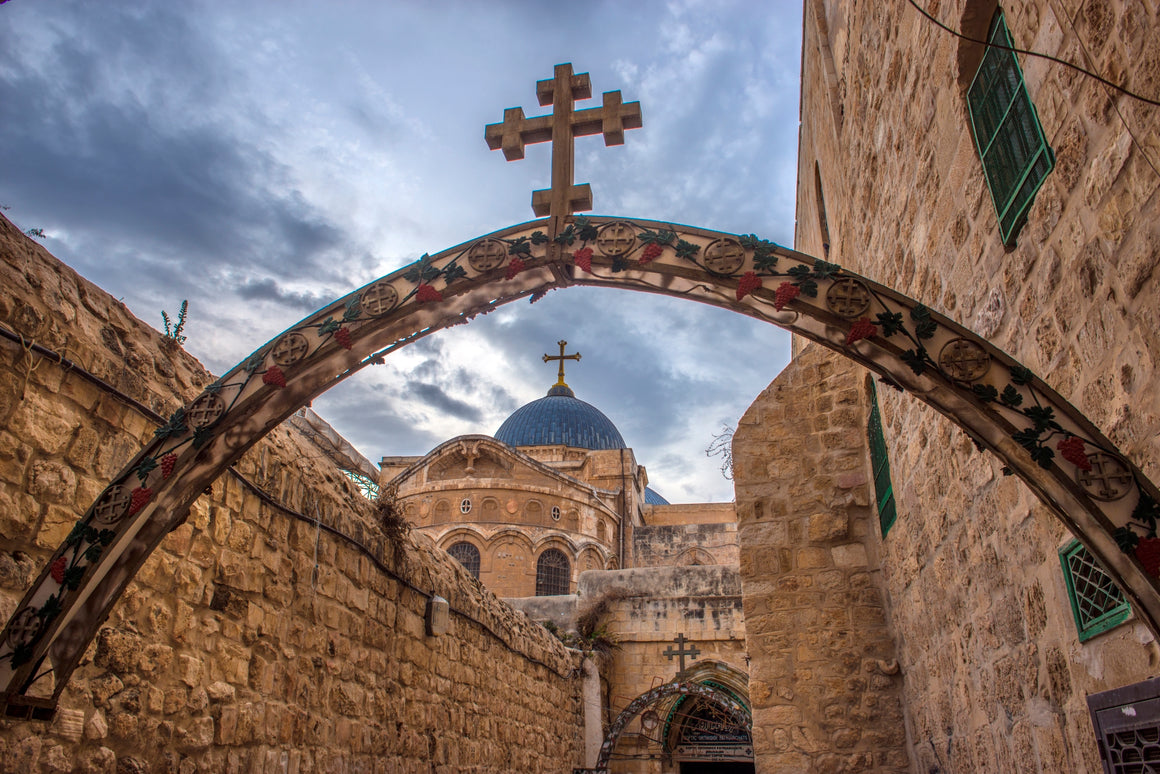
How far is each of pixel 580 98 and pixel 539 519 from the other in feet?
72.7

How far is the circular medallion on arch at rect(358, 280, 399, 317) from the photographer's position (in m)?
2.96

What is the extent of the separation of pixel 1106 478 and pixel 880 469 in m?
4.16

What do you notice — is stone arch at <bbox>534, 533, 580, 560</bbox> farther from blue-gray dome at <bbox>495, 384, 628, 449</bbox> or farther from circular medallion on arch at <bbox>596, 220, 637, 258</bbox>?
circular medallion on arch at <bbox>596, 220, 637, 258</bbox>

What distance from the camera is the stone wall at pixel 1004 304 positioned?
2.11 metres

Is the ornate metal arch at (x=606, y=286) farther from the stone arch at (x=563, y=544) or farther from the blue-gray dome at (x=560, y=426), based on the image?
the blue-gray dome at (x=560, y=426)

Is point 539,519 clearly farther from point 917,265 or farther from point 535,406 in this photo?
point 917,265

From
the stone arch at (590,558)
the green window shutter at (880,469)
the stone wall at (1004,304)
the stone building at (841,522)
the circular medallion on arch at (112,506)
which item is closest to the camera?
the stone wall at (1004,304)

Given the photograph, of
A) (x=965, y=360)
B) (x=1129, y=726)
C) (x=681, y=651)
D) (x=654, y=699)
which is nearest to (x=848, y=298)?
(x=965, y=360)

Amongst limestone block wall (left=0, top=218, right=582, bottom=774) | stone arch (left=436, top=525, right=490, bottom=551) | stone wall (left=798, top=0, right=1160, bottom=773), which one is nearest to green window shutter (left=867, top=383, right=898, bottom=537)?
stone wall (left=798, top=0, right=1160, bottom=773)

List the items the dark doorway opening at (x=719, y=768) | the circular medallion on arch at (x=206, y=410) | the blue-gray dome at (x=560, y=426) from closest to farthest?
the circular medallion on arch at (x=206, y=410)
the dark doorway opening at (x=719, y=768)
the blue-gray dome at (x=560, y=426)

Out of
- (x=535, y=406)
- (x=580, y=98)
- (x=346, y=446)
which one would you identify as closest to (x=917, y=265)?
(x=580, y=98)

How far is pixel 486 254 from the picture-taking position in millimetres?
2992

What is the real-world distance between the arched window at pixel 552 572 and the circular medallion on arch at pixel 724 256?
22.6 m

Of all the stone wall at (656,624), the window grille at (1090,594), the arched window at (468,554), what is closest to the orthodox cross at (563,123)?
the window grille at (1090,594)
